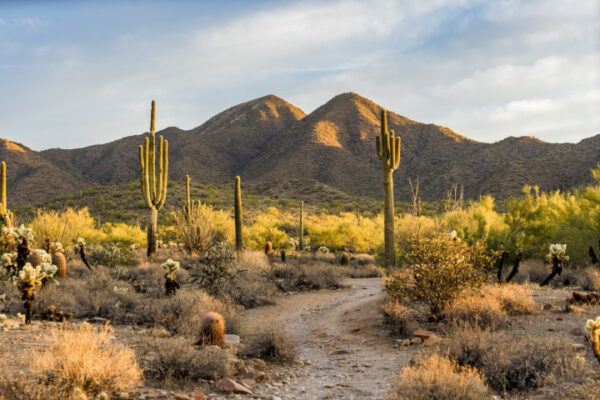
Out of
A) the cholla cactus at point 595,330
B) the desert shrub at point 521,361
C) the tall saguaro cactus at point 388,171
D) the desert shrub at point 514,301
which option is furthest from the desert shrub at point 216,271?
the cholla cactus at point 595,330

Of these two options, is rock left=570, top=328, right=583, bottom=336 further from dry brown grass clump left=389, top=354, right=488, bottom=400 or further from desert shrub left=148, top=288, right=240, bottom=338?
desert shrub left=148, top=288, right=240, bottom=338

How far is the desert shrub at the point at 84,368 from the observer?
489 centimetres

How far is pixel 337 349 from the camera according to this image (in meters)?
8.57

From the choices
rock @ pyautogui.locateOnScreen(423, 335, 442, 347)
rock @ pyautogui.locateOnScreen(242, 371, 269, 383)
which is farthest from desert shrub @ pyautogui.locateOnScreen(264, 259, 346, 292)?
rock @ pyautogui.locateOnScreen(242, 371, 269, 383)

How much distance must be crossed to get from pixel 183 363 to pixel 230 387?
693 millimetres

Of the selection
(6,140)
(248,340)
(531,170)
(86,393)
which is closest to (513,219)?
(248,340)

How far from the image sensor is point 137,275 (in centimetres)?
1572

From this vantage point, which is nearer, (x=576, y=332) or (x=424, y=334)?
(x=576, y=332)

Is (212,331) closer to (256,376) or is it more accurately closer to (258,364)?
(258,364)

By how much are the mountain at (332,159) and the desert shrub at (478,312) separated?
37.3 metres

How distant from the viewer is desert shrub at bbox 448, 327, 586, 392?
544cm

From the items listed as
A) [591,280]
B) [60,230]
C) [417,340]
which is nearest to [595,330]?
[417,340]

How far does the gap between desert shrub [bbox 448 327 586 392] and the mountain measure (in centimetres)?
3965

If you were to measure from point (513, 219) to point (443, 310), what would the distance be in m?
8.75
